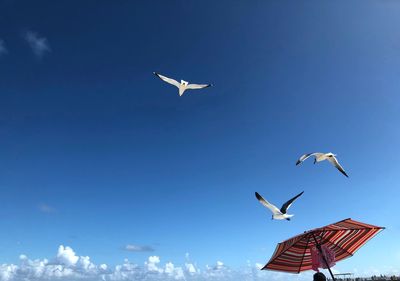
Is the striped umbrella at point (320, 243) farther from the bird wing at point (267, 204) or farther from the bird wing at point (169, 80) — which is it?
the bird wing at point (169, 80)

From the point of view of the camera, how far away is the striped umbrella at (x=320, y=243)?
33.1ft

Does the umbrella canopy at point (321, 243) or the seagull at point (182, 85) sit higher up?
the seagull at point (182, 85)

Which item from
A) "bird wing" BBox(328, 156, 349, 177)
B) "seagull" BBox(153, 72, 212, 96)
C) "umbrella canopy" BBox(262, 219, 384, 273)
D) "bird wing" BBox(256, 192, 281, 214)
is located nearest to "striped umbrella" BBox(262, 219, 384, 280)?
"umbrella canopy" BBox(262, 219, 384, 273)

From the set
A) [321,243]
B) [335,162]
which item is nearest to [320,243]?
[321,243]

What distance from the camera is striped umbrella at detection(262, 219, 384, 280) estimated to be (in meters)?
10.1

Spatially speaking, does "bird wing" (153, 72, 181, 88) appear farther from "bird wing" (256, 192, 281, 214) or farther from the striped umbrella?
the striped umbrella

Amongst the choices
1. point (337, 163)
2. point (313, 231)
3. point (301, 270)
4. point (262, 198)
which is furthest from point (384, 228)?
point (337, 163)

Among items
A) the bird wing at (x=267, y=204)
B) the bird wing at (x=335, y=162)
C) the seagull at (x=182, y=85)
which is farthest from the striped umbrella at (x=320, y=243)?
the seagull at (x=182, y=85)

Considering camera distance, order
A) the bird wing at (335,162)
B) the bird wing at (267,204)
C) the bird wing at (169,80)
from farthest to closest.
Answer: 1. the bird wing at (169,80)
2. the bird wing at (335,162)
3. the bird wing at (267,204)

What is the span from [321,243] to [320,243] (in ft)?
1.05

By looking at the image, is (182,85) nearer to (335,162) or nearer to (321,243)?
(335,162)

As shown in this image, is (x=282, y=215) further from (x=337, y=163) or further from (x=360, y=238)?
(x=337, y=163)

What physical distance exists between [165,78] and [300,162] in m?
10.4

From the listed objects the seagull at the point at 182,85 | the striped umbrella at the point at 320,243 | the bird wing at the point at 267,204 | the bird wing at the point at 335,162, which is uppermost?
the seagull at the point at 182,85
